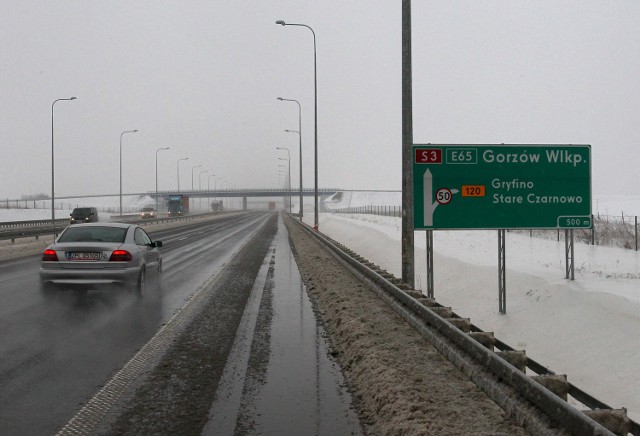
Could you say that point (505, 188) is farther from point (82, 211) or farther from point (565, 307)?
point (82, 211)

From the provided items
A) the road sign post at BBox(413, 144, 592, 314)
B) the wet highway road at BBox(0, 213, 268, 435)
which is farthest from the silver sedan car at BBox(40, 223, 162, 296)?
the road sign post at BBox(413, 144, 592, 314)

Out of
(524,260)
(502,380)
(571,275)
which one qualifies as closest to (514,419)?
(502,380)

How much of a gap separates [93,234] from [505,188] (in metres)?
8.39

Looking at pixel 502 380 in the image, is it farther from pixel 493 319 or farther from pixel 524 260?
pixel 524 260

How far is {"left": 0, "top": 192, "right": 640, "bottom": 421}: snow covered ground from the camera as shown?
275 inches

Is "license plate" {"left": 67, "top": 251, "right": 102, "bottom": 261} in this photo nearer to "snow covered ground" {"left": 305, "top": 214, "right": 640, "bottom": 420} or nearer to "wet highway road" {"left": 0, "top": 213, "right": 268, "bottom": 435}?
"wet highway road" {"left": 0, "top": 213, "right": 268, "bottom": 435}

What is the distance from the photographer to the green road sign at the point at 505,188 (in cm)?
1085

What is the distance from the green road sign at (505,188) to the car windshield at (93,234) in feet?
20.0

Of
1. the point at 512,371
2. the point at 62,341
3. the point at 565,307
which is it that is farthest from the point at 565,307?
the point at 62,341

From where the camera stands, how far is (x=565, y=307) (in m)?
9.84

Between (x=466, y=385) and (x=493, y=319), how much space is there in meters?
5.96

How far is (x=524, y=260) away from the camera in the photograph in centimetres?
1656

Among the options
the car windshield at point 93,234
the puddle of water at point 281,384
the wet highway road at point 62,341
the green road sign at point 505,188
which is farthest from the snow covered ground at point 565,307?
the car windshield at point 93,234

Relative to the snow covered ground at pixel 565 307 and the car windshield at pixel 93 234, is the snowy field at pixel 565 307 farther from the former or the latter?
the car windshield at pixel 93 234
